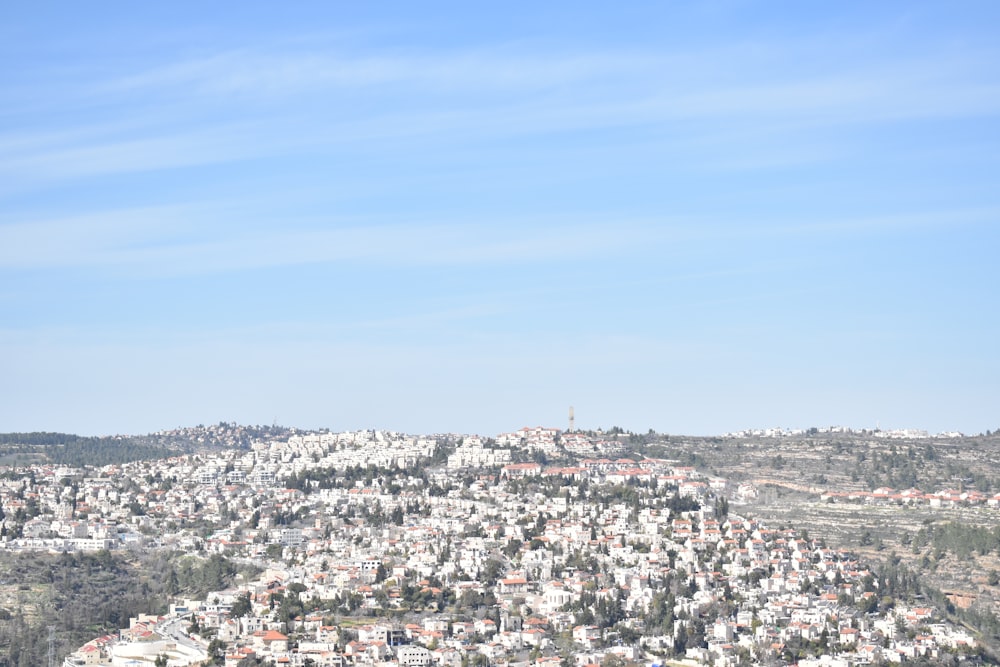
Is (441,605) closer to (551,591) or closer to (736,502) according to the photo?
(551,591)

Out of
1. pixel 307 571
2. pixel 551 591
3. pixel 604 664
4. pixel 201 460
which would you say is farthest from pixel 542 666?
pixel 201 460

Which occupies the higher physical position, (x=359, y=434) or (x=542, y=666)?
(x=359, y=434)

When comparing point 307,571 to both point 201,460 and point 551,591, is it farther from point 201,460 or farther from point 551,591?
point 201,460

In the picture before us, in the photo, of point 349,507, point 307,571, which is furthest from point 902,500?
point 307,571

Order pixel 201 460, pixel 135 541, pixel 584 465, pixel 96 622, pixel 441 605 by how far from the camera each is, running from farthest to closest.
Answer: pixel 201 460
pixel 584 465
pixel 135 541
pixel 96 622
pixel 441 605

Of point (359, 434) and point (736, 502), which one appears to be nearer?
point (736, 502)

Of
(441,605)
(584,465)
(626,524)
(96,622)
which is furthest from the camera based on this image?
(584,465)
